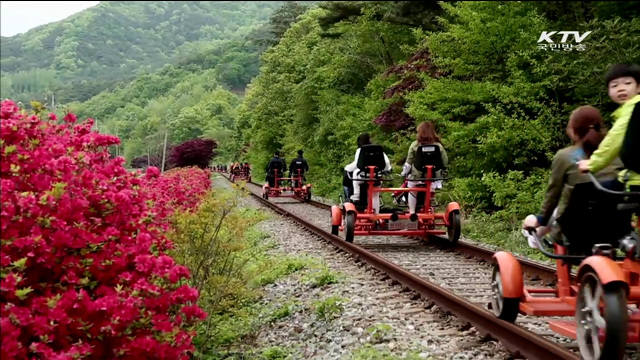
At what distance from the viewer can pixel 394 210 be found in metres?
10.8

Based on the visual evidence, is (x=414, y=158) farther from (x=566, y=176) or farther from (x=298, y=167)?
(x=298, y=167)

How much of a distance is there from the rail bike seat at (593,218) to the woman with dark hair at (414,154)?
18.1ft

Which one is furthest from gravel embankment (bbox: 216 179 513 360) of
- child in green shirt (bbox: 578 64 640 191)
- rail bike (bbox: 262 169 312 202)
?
rail bike (bbox: 262 169 312 202)

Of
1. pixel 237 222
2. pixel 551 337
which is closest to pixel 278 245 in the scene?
pixel 237 222

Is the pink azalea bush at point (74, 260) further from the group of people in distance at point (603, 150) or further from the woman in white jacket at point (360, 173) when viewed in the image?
the woman in white jacket at point (360, 173)

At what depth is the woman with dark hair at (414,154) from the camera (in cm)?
995

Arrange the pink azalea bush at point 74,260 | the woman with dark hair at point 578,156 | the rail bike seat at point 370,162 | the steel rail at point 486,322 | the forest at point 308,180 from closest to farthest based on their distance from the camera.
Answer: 1. the pink azalea bush at point 74,260
2. the forest at point 308,180
3. the steel rail at point 486,322
4. the woman with dark hair at point 578,156
5. the rail bike seat at point 370,162

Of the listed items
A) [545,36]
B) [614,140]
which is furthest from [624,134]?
[545,36]

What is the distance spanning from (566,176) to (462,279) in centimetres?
339

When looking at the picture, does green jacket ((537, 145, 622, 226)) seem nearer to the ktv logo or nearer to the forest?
the forest

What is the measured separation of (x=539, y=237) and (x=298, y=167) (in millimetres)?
18743

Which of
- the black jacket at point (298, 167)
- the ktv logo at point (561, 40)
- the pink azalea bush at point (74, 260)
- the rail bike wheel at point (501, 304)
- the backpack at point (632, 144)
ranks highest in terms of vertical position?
the ktv logo at point (561, 40)

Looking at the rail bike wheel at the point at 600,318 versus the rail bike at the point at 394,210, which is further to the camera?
the rail bike at the point at 394,210

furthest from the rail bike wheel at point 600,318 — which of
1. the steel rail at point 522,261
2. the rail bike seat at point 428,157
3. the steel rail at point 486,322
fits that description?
the rail bike seat at point 428,157
